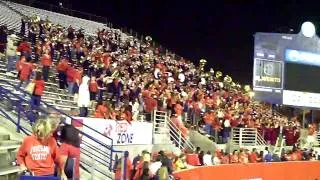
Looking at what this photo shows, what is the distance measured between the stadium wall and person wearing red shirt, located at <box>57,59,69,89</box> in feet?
17.4

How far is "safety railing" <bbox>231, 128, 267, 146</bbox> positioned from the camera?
86.2 ft

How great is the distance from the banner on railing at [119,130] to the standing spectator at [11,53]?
389cm

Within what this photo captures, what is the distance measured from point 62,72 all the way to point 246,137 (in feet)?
35.9

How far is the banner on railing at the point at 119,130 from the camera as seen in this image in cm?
1515

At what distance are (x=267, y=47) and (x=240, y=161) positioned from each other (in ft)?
24.1

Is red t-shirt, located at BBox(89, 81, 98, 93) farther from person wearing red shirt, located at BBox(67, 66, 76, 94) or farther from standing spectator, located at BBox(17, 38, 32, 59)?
standing spectator, located at BBox(17, 38, 32, 59)

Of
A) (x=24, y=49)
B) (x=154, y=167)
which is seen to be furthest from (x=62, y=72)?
(x=154, y=167)

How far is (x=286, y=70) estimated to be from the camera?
27016 millimetres

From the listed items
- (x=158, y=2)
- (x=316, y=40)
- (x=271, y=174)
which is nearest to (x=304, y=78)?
(x=316, y=40)

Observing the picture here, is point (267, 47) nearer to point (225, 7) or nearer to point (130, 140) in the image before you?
point (130, 140)

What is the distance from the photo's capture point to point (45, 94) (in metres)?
18.3

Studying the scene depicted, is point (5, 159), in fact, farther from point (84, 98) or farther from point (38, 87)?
point (84, 98)

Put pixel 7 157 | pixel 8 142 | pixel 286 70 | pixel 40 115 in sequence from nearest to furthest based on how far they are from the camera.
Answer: pixel 7 157 → pixel 8 142 → pixel 40 115 → pixel 286 70

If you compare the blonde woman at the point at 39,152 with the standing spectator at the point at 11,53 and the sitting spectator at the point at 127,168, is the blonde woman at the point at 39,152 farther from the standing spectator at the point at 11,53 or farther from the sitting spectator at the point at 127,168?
the standing spectator at the point at 11,53
